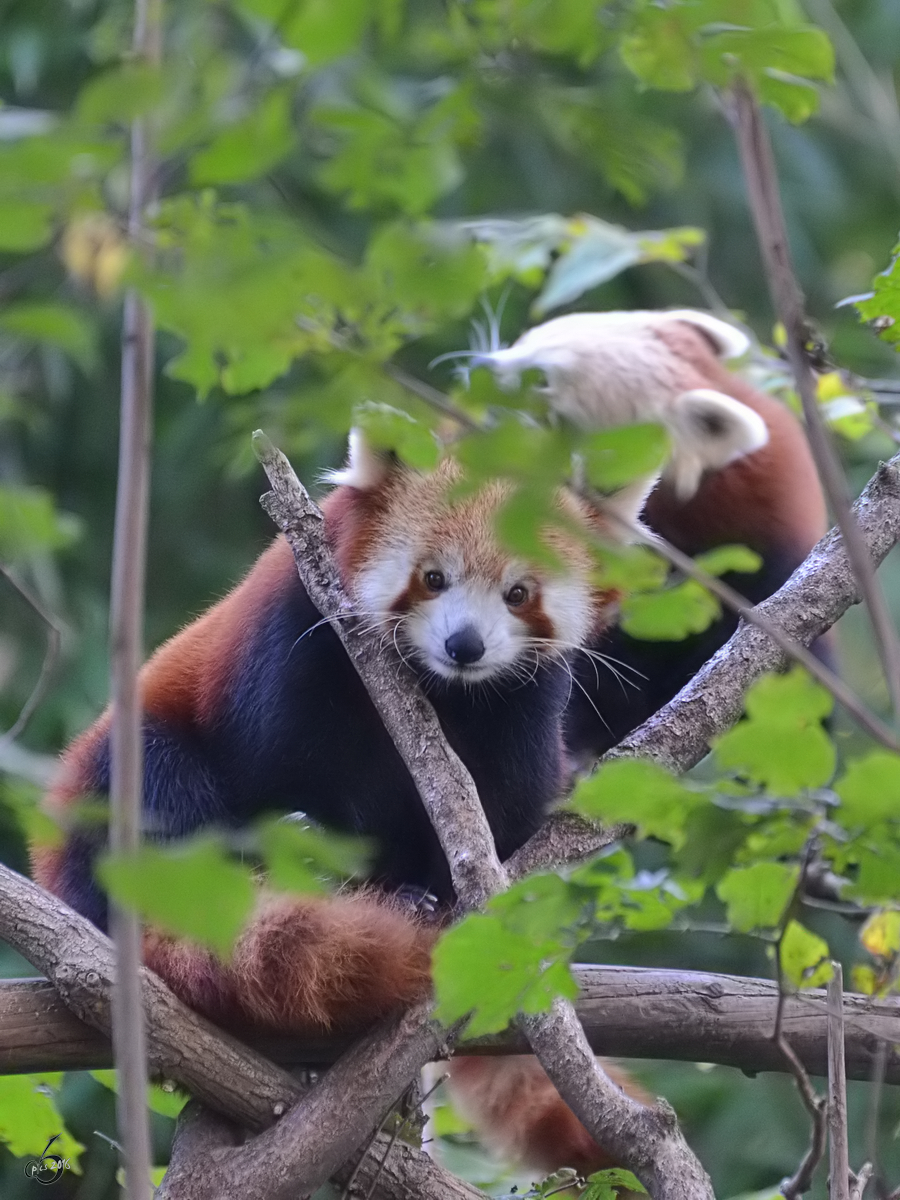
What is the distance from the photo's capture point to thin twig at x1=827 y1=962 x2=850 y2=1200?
1115mm

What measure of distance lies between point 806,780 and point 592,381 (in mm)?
2029

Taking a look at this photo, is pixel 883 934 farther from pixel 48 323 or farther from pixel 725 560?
pixel 48 323

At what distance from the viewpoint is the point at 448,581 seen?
1864 mm

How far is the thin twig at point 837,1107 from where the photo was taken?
1.12m

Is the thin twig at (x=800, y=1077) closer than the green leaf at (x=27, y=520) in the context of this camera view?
No

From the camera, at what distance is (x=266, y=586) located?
77.3 inches

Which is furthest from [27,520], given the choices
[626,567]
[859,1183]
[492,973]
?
[859,1183]

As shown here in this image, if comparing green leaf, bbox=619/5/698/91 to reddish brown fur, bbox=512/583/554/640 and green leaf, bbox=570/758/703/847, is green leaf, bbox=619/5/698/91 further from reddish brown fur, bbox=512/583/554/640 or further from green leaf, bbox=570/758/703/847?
reddish brown fur, bbox=512/583/554/640

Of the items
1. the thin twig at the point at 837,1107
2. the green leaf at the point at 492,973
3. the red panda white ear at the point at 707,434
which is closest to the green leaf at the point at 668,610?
the green leaf at the point at 492,973

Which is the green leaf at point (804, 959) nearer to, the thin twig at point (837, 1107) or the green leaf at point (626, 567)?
Answer: the thin twig at point (837, 1107)

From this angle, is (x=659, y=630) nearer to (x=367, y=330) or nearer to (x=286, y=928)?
(x=367, y=330)

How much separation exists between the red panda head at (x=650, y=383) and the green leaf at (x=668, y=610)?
5.41ft

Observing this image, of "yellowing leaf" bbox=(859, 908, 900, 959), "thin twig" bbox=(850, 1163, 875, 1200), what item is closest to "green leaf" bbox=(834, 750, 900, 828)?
"thin twig" bbox=(850, 1163, 875, 1200)

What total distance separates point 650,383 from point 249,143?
2.19 m
